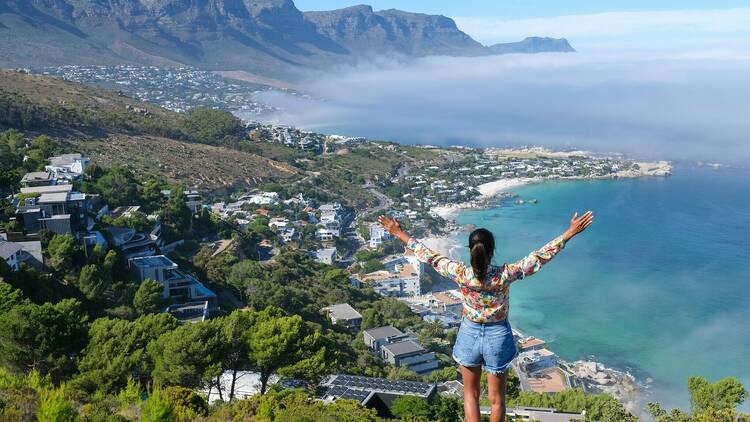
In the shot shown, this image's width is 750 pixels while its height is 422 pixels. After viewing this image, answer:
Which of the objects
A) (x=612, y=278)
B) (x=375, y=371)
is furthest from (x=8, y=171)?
(x=612, y=278)

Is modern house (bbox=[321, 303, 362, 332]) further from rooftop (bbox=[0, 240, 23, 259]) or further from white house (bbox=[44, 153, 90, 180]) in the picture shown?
rooftop (bbox=[0, 240, 23, 259])

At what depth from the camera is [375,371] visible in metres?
13.1

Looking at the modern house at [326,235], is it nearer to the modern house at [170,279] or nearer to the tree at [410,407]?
the modern house at [170,279]

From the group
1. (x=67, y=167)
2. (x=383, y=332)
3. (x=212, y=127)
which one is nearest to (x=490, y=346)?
(x=383, y=332)

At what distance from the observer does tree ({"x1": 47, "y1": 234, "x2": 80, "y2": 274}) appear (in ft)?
40.6

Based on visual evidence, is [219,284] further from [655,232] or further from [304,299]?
[655,232]

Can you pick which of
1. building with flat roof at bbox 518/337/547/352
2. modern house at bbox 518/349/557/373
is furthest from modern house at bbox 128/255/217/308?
building with flat roof at bbox 518/337/547/352

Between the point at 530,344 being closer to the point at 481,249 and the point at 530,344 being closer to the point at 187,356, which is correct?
the point at 187,356

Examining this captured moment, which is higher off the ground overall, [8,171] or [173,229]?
[8,171]

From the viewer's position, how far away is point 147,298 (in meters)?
12.3

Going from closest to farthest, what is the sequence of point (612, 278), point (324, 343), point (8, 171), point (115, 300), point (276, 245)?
point (324, 343) → point (115, 300) → point (8, 171) → point (276, 245) → point (612, 278)

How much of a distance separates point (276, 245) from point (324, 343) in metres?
15.8

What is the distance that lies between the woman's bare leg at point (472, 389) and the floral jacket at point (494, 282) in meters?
0.26

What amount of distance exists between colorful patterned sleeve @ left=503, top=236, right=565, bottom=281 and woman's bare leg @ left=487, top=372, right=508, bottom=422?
46 centimetres
